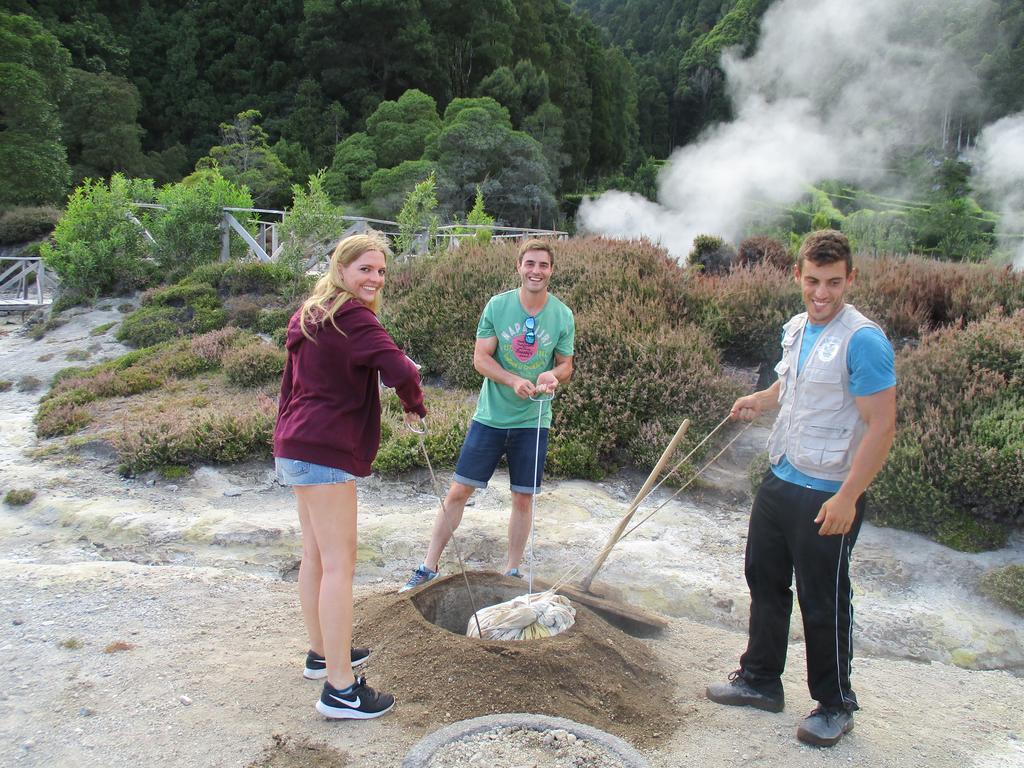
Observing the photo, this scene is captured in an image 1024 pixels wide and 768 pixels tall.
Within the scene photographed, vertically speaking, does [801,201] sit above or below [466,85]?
below

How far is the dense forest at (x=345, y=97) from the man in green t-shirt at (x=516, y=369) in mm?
24200

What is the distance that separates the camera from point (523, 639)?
3.72 m

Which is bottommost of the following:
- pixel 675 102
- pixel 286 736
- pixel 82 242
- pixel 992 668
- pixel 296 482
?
pixel 992 668

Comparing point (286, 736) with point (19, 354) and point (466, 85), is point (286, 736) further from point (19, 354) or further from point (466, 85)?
point (466, 85)

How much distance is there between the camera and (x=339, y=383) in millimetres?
3035

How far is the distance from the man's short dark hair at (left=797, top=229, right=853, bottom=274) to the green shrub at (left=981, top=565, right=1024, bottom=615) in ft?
9.80

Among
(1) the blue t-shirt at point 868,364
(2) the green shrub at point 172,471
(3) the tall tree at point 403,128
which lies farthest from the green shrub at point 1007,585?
(3) the tall tree at point 403,128

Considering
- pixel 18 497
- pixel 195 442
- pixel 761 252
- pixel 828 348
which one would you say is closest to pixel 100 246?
pixel 195 442

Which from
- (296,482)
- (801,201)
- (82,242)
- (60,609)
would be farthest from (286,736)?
(801,201)

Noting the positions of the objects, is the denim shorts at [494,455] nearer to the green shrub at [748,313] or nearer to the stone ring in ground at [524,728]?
the stone ring in ground at [524,728]

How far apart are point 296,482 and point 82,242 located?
14.4m

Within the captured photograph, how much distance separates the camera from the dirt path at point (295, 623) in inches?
124

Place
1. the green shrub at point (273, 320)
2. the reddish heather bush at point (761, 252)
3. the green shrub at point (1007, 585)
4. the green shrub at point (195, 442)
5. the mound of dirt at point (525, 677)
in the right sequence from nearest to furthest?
the mound of dirt at point (525, 677) → the green shrub at point (1007, 585) → the green shrub at point (195, 442) → the green shrub at point (273, 320) → the reddish heather bush at point (761, 252)

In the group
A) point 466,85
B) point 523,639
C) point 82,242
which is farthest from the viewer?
point 466,85
